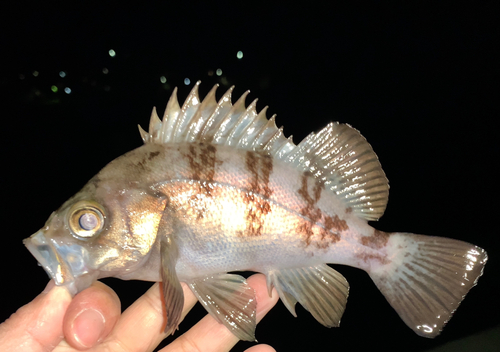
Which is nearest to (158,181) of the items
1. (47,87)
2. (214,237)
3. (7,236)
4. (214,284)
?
(214,237)

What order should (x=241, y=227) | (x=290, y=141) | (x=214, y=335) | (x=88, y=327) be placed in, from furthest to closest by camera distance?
(x=214, y=335) → (x=290, y=141) → (x=241, y=227) → (x=88, y=327)

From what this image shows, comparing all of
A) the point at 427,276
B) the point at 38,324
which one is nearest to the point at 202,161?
the point at 38,324

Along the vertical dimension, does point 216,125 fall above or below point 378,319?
above

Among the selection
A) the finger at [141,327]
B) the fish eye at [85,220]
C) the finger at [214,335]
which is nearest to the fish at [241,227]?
the fish eye at [85,220]

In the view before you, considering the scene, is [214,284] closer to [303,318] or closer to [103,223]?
[103,223]

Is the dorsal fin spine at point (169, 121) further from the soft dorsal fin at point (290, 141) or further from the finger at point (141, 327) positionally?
the finger at point (141, 327)

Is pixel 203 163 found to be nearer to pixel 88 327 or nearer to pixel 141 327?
pixel 88 327
